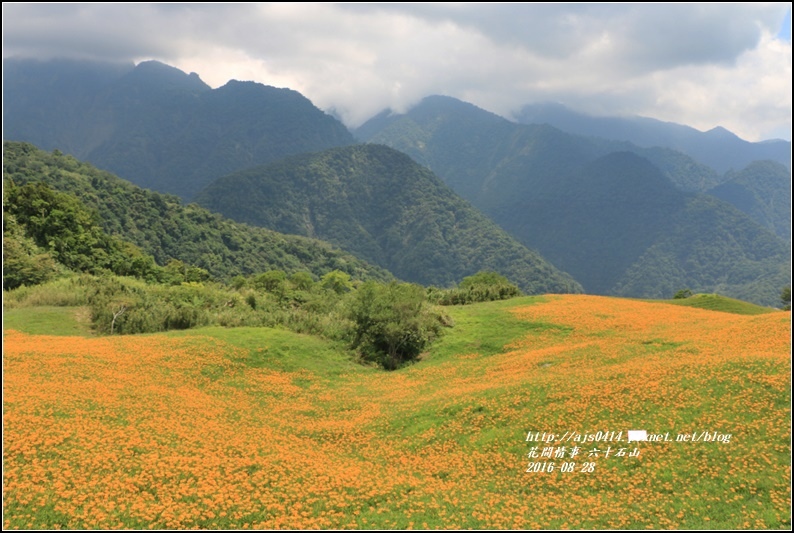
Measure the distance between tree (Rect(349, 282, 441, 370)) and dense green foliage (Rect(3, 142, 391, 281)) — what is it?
4627 inches

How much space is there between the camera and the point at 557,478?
18.9 meters

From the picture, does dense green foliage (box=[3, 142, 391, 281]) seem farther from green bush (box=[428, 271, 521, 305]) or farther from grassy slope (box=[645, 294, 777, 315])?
grassy slope (box=[645, 294, 777, 315])

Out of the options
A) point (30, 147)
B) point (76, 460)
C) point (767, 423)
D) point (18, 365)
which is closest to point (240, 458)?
point (76, 460)

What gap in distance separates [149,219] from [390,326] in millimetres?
143282

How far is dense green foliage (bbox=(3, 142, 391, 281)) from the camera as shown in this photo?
14525 cm

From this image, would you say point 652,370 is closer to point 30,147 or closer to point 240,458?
point 240,458

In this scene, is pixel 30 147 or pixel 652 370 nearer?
pixel 652 370

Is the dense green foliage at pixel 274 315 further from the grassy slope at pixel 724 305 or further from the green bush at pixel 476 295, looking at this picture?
the grassy slope at pixel 724 305

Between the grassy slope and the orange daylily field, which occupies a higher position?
the orange daylily field

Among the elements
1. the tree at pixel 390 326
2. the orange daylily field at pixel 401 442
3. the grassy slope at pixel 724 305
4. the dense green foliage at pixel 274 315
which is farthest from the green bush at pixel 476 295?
the orange daylily field at pixel 401 442

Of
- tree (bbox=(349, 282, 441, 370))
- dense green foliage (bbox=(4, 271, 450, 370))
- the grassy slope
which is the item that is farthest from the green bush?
the grassy slope

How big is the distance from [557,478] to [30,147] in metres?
206

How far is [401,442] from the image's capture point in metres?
24.1

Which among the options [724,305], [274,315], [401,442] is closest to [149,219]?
[274,315]
